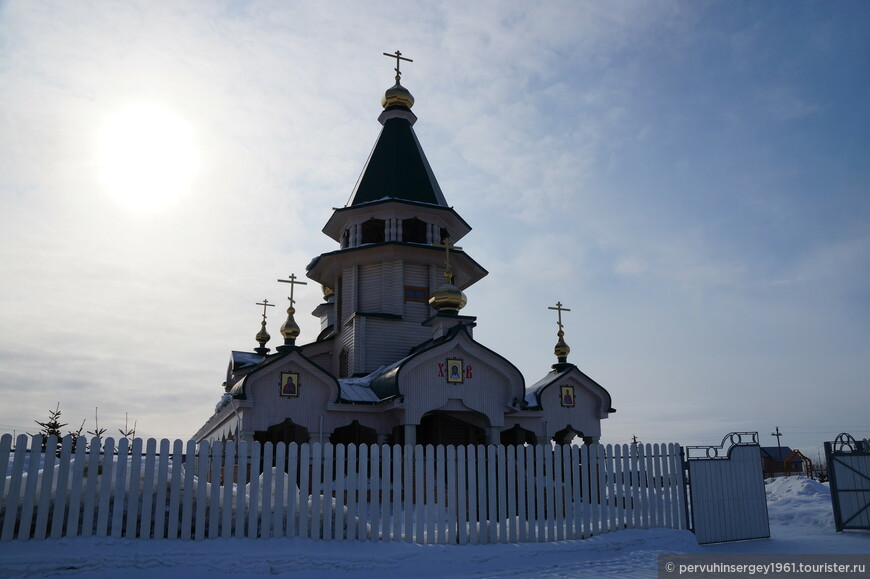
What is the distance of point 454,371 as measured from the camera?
16297 mm

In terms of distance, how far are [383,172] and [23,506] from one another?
1625 cm

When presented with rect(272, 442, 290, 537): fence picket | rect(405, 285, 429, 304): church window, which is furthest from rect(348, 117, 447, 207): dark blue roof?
rect(272, 442, 290, 537): fence picket

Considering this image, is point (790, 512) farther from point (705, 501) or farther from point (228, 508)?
point (228, 508)

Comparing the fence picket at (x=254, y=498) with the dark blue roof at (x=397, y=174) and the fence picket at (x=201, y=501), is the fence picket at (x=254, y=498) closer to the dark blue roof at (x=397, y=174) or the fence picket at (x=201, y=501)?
the fence picket at (x=201, y=501)

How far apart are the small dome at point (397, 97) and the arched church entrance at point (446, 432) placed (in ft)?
37.9

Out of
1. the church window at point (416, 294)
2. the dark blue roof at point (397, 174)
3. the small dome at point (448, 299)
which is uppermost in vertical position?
the dark blue roof at point (397, 174)

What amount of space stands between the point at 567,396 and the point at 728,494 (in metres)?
7.35

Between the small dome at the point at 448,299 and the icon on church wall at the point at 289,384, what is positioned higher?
the small dome at the point at 448,299

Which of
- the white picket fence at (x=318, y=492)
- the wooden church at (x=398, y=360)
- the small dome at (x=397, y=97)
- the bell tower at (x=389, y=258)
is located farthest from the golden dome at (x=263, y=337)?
the white picket fence at (x=318, y=492)

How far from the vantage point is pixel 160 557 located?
26.3ft

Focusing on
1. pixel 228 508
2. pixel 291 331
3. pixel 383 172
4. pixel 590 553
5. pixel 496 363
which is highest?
pixel 383 172

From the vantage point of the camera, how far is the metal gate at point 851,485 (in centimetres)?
1242

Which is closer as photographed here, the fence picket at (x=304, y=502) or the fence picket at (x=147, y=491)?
the fence picket at (x=147, y=491)

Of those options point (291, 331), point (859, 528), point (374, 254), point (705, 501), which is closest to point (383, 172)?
point (374, 254)
